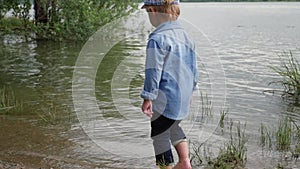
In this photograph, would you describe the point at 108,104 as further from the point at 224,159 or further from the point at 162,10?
the point at 162,10

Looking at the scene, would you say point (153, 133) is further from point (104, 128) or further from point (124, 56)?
point (124, 56)

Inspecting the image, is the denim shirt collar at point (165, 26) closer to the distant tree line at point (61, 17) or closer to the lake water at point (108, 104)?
the lake water at point (108, 104)

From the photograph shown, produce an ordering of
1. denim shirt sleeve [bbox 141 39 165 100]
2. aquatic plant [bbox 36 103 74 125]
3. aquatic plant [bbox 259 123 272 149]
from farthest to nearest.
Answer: aquatic plant [bbox 36 103 74 125]
aquatic plant [bbox 259 123 272 149]
denim shirt sleeve [bbox 141 39 165 100]

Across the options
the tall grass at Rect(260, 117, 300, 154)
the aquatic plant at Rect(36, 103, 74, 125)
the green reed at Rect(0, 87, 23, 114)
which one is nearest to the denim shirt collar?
the tall grass at Rect(260, 117, 300, 154)

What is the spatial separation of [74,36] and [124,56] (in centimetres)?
294

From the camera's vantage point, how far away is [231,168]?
4.68m

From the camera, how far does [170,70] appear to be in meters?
3.52

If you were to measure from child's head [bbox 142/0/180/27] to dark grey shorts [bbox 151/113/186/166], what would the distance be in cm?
78

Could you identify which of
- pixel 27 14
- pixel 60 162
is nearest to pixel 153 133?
pixel 60 162

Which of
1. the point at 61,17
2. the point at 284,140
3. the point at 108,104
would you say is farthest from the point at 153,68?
the point at 61,17

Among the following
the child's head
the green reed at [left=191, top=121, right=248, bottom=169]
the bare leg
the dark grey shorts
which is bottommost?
the green reed at [left=191, top=121, right=248, bottom=169]

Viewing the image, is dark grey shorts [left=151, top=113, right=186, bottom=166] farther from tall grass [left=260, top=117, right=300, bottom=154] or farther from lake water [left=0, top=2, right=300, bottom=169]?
tall grass [left=260, top=117, right=300, bottom=154]

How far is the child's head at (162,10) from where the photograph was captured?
347cm

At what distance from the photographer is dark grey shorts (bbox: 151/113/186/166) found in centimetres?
367
